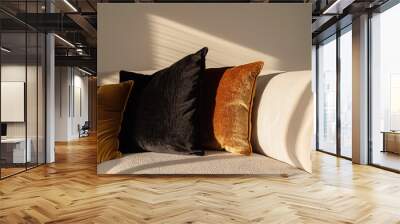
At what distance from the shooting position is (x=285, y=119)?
1.30 m

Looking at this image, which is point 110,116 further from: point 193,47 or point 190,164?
point 193,47

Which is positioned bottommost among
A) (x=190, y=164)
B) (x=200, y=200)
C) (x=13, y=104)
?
(x=200, y=200)

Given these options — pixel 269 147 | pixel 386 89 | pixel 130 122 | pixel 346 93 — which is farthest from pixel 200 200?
pixel 346 93

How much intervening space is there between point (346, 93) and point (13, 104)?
5.45 m

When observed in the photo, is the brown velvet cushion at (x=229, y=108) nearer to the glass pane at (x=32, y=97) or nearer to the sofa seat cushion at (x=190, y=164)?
the sofa seat cushion at (x=190, y=164)

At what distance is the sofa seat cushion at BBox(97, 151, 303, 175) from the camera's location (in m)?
1.46

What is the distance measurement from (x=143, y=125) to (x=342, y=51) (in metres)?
6.24

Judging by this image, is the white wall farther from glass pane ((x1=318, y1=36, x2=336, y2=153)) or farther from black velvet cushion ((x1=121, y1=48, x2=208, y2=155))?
black velvet cushion ((x1=121, y1=48, x2=208, y2=155))

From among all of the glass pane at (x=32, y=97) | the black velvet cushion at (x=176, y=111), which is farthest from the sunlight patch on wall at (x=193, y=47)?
the glass pane at (x=32, y=97)

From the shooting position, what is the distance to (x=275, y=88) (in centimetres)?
146

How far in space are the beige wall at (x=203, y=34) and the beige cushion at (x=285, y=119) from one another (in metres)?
0.49

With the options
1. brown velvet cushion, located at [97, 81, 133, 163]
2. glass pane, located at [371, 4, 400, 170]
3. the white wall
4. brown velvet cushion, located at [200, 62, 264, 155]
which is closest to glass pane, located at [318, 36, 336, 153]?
glass pane, located at [371, 4, 400, 170]

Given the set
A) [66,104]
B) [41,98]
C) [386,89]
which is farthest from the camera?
[66,104]

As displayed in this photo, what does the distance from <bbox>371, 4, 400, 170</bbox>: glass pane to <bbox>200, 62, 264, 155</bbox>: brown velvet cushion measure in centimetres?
449
